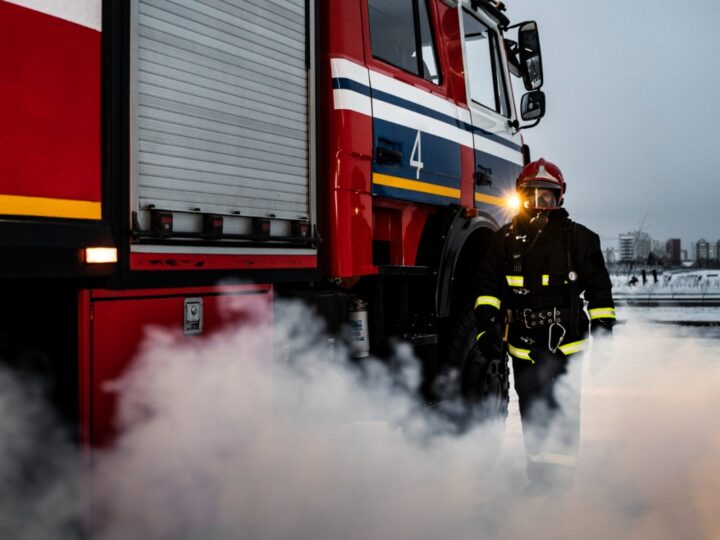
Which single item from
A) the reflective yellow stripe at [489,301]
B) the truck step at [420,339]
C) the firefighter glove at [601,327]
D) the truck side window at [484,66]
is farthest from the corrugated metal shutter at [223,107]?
the truck side window at [484,66]

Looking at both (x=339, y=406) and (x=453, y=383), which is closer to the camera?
(x=339, y=406)

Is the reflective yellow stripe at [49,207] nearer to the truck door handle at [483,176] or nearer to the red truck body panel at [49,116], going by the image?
the red truck body panel at [49,116]

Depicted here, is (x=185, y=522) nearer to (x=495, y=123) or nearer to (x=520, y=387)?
(x=520, y=387)

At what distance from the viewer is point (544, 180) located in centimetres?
422

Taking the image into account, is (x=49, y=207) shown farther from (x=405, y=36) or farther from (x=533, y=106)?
(x=533, y=106)

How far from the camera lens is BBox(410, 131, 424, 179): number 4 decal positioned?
14.1 feet

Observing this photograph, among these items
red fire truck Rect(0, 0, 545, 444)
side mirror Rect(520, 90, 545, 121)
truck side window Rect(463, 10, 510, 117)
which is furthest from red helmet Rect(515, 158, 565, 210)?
side mirror Rect(520, 90, 545, 121)

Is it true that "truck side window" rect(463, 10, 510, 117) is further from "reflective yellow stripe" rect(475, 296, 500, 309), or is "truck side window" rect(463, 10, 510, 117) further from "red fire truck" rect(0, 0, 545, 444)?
"reflective yellow stripe" rect(475, 296, 500, 309)

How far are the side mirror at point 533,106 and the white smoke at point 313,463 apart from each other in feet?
7.24

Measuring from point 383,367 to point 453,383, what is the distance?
0.73m

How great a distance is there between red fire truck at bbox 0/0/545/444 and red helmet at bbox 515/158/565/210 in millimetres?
498

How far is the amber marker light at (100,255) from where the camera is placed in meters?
2.53

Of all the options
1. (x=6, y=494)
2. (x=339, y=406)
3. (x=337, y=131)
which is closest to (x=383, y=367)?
(x=339, y=406)

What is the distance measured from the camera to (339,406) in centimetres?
388
